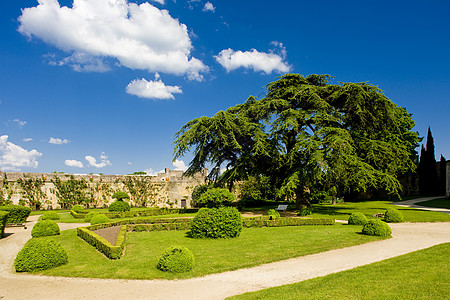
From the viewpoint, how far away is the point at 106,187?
33312mm

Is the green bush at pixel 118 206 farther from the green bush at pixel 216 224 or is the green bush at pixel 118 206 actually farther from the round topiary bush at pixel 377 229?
the round topiary bush at pixel 377 229

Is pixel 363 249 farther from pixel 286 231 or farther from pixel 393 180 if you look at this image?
pixel 393 180

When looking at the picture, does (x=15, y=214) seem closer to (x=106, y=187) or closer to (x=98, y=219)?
(x=98, y=219)

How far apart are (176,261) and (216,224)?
494cm

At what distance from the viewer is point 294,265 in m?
8.36

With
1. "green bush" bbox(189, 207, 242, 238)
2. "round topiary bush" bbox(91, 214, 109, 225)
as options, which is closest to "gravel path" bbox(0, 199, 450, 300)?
"green bush" bbox(189, 207, 242, 238)

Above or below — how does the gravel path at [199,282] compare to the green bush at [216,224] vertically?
below

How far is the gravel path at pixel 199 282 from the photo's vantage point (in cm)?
623

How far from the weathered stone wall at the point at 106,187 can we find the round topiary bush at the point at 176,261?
84.8 feet

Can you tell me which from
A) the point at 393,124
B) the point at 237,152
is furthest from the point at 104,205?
the point at 393,124

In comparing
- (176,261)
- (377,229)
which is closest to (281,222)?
(377,229)

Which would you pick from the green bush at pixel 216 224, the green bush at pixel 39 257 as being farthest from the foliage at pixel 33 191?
the green bush at pixel 39 257

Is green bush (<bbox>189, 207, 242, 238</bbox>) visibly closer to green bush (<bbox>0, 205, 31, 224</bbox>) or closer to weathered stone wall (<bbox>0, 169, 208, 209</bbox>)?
green bush (<bbox>0, 205, 31, 224</bbox>)

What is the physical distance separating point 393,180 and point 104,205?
95.3ft
